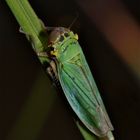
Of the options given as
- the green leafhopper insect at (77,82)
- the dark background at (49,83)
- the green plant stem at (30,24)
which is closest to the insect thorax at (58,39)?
the green leafhopper insect at (77,82)

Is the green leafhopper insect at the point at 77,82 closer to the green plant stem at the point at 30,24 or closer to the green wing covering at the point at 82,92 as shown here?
the green wing covering at the point at 82,92

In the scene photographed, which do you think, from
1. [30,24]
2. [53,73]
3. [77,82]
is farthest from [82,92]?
[30,24]

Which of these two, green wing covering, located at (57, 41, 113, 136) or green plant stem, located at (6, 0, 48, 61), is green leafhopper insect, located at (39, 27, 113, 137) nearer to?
green wing covering, located at (57, 41, 113, 136)

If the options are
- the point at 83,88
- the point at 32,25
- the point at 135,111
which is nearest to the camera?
the point at 32,25

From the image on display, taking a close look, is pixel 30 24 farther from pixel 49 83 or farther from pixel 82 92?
pixel 49 83

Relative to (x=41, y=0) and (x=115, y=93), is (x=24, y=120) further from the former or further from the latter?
(x=41, y=0)

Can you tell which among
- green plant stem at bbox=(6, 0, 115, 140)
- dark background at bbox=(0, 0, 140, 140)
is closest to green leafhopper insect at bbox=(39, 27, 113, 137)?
green plant stem at bbox=(6, 0, 115, 140)

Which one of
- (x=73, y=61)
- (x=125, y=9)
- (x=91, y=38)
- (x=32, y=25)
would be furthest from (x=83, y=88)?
(x=91, y=38)
